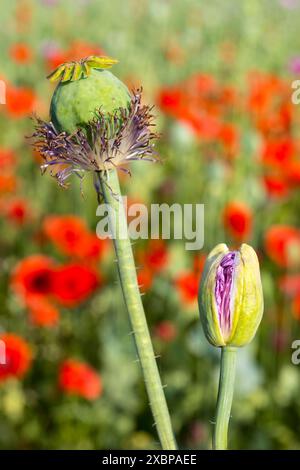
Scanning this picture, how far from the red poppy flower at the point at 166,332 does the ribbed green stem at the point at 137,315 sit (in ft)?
4.13

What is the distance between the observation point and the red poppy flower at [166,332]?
1.60 m

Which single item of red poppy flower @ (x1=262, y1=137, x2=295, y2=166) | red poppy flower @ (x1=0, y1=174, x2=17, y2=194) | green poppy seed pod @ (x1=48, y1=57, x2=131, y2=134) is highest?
red poppy flower @ (x1=262, y1=137, x2=295, y2=166)

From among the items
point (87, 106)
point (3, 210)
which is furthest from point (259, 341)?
point (87, 106)

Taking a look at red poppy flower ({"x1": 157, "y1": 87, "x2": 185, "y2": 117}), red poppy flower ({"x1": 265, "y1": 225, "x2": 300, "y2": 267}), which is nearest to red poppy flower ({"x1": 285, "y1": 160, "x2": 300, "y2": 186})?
A: red poppy flower ({"x1": 265, "y1": 225, "x2": 300, "y2": 267})

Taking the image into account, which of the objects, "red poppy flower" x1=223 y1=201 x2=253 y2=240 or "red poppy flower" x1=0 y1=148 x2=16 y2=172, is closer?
"red poppy flower" x1=223 y1=201 x2=253 y2=240

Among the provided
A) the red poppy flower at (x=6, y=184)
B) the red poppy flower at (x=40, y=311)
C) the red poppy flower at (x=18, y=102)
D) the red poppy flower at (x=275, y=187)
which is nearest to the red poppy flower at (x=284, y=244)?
the red poppy flower at (x=275, y=187)

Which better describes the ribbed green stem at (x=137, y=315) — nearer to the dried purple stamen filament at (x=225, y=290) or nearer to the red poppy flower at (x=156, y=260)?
the dried purple stamen filament at (x=225, y=290)

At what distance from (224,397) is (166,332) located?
1.25m

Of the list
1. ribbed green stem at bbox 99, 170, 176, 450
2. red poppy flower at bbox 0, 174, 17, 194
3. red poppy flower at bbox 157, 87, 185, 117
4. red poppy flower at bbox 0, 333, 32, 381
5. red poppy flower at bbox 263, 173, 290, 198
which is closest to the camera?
ribbed green stem at bbox 99, 170, 176, 450

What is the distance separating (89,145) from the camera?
365 millimetres

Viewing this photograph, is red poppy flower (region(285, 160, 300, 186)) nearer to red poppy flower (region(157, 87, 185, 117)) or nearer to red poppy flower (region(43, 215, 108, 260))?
red poppy flower (region(157, 87, 185, 117))

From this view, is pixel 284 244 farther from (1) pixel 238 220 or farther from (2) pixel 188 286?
(2) pixel 188 286

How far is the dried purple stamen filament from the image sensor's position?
1.22ft
